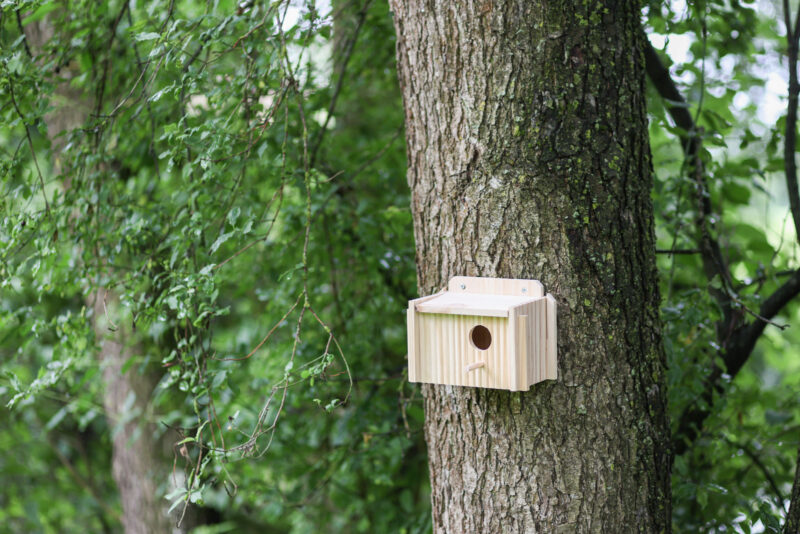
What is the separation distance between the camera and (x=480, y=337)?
1.42m

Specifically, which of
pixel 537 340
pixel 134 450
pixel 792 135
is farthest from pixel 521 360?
pixel 134 450

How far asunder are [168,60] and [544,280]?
37.0 inches

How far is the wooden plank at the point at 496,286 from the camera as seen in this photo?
138cm

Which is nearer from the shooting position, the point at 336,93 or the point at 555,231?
the point at 555,231

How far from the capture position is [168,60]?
1.56 metres

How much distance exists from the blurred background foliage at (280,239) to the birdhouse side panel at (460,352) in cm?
17

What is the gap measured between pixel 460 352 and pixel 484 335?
59mm

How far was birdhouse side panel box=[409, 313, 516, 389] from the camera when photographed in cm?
135

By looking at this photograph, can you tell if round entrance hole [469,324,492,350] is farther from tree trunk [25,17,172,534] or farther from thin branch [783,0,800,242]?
tree trunk [25,17,172,534]

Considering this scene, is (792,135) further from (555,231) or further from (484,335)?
(484,335)

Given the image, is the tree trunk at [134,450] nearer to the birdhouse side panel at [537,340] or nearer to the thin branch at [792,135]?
the birdhouse side panel at [537,340]

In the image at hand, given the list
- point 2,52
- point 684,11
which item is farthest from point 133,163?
point 684,11

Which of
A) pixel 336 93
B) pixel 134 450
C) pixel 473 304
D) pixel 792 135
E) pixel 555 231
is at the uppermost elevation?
pixel 336 93

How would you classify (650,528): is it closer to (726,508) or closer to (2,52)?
(726,508)
